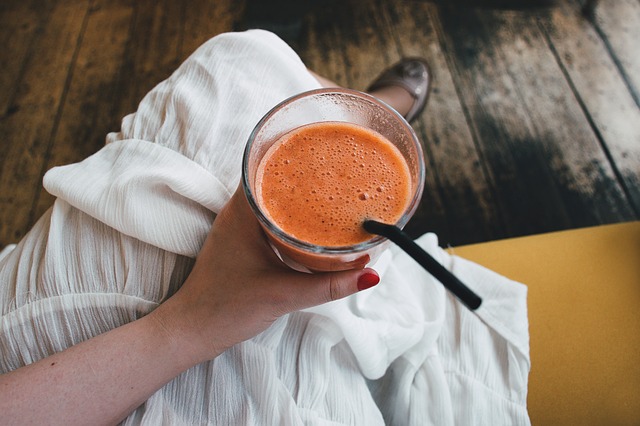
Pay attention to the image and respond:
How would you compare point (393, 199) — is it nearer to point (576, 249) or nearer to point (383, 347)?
point (383, 347)

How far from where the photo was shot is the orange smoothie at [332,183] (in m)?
0.70

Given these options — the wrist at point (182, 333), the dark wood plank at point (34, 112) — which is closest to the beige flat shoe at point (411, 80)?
the wrist at point (182, 333)

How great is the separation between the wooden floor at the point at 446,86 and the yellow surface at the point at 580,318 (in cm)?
53

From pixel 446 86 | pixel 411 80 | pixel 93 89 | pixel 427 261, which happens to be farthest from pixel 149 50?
pixel 427 261

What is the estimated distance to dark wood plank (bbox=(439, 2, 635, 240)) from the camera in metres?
1.63

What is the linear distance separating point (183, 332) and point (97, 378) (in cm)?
14

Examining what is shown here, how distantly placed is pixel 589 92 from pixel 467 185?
0.66 metres

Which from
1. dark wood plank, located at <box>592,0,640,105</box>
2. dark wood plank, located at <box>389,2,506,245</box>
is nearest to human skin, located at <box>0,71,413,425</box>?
dark wood plank, located at <box>389,2,506,245</box>

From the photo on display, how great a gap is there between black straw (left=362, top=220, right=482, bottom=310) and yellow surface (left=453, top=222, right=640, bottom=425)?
52 centimetres

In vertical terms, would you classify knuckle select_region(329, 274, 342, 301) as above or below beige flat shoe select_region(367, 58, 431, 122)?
above

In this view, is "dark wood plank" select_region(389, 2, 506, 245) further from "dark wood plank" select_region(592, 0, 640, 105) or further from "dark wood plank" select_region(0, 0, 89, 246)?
"dark wood plank" select_region(0, 0, 89, 246)

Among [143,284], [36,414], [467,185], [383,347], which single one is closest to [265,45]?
[143,284]

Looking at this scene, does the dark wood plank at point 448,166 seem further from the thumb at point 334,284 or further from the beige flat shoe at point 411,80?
the thumb at point 334,284

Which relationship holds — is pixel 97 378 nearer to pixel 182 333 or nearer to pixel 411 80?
pixel 182 333
